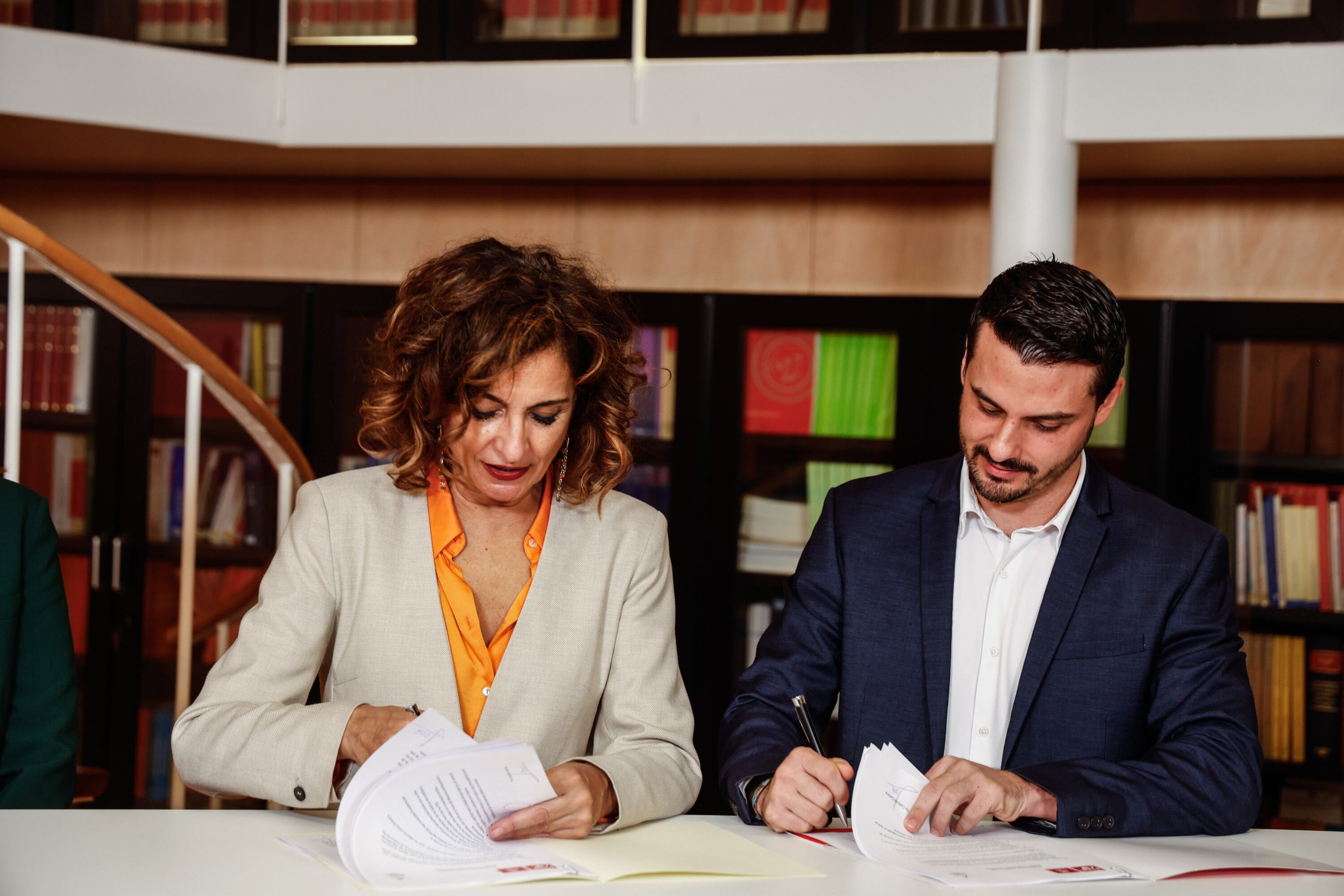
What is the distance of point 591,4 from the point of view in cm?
326

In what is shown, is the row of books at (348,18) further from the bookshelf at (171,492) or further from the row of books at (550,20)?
the bookshelf at (171,492)

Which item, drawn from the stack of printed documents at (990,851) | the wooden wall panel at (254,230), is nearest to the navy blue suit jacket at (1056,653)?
the stack of printed documents at (990,851)

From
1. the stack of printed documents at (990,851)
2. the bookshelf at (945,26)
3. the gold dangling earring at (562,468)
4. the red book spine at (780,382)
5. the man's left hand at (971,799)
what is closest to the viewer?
the stack of printed documents at (990,851)

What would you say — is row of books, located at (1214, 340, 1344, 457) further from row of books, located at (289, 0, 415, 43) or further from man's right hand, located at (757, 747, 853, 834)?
row of books, located at (289, 0, 415, 43)

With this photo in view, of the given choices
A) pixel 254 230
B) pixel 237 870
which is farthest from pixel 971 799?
pixel 254 230

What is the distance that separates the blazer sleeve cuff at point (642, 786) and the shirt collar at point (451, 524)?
13.2 inches

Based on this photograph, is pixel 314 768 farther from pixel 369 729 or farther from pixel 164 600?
pixel 164 600

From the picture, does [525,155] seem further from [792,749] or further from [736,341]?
[792,749]

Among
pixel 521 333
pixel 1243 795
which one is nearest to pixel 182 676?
pixel 521 333

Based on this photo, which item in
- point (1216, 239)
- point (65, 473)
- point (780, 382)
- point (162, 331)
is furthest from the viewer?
point (65, 473)

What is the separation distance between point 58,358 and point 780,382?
220 centimetres

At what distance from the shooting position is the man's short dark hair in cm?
174

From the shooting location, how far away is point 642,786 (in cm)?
147

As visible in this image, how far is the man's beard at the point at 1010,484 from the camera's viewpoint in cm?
179
